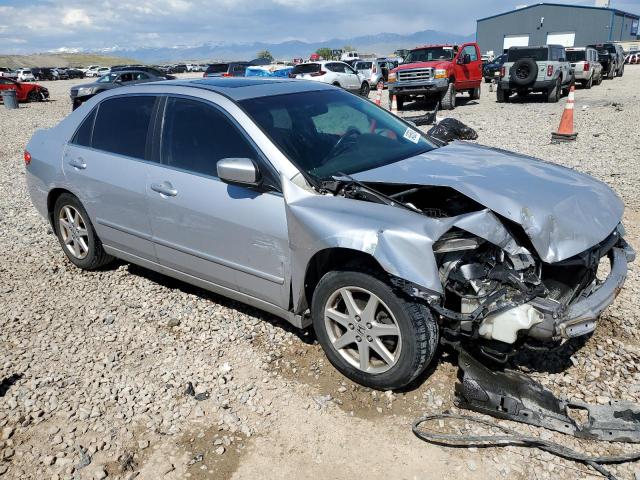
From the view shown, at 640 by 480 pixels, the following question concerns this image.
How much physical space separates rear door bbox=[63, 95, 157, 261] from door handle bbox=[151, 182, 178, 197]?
139 millimetres

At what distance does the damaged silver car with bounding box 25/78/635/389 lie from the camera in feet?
Result: 8.84

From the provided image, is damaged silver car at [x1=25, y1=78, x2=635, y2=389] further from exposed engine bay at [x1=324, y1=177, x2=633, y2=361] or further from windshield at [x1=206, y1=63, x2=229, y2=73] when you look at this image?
windshield at [x1=206, y1=63, x2=229, y2=73]

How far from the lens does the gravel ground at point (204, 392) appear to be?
2.60 metres

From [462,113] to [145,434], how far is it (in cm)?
1469

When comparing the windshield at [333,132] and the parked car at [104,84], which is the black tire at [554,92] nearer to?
the parked car at [104,84]

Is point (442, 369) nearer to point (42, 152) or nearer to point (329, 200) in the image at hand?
point (329, 200)

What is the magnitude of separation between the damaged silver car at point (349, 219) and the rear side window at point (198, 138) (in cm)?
1

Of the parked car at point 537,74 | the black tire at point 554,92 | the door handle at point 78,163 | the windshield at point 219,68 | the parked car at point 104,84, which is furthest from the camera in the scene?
the windshield at point 219,68

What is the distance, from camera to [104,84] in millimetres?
20156

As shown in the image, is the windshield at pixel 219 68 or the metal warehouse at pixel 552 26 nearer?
the windshield at pixel 219 68

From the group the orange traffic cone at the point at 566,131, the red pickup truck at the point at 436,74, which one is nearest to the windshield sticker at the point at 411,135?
the orange traffic cone at the point at 566,131

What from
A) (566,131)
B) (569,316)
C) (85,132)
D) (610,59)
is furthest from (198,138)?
(610,59)

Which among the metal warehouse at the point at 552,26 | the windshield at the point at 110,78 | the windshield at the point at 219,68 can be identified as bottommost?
the windshield at the point at 110,78

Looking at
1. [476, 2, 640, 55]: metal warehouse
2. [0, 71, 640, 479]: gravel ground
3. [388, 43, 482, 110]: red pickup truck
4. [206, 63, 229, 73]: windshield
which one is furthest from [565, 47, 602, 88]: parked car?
[476, 2, 640, 55]: metal warehouse
